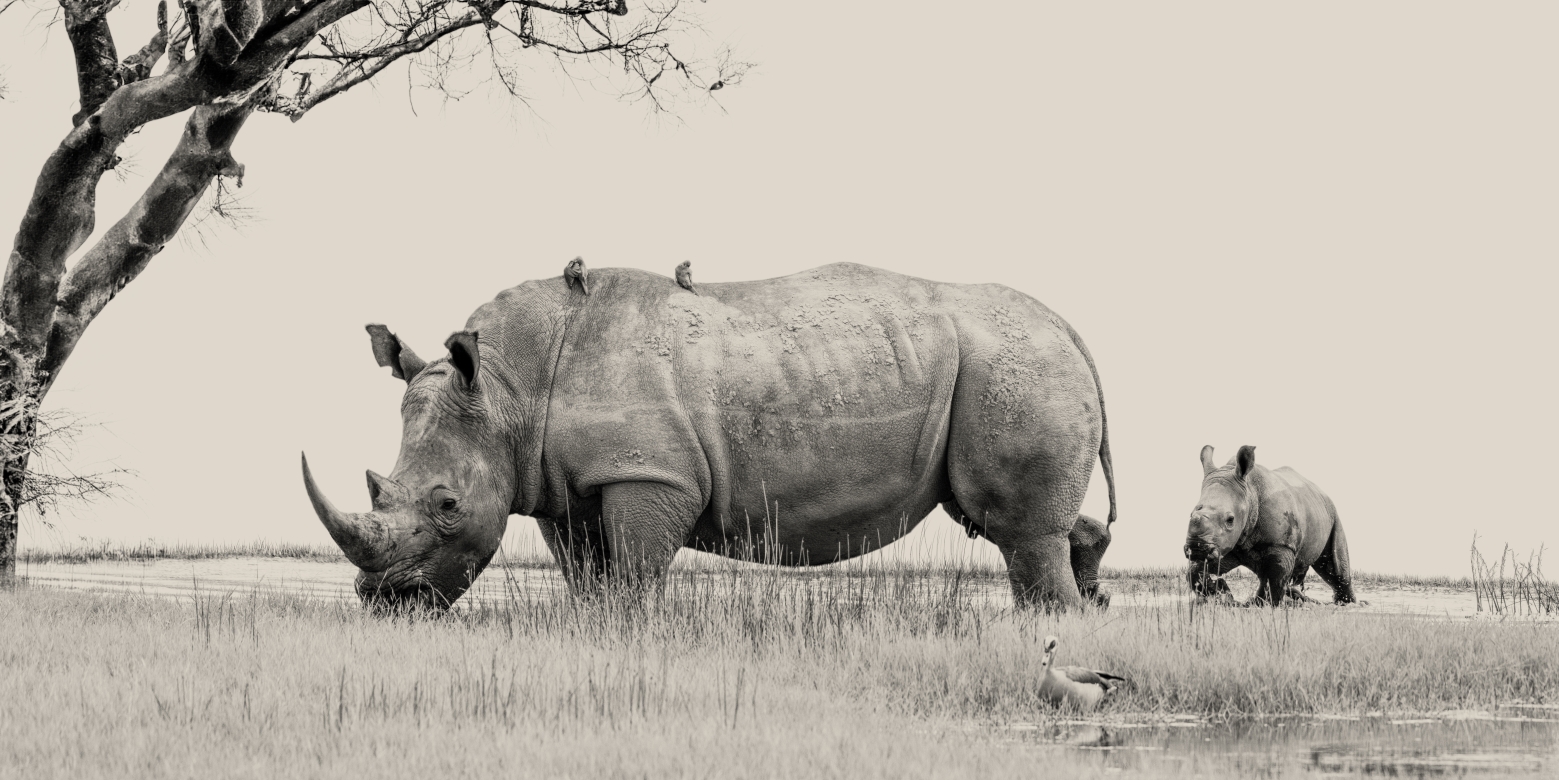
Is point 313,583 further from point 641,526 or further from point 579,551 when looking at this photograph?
point 641,526

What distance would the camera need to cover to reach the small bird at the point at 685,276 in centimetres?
934

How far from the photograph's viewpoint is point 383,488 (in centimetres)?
841

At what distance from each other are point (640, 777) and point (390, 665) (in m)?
2.08

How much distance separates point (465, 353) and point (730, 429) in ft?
4.86

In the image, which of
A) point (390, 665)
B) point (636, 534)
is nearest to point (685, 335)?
point (636, 534)

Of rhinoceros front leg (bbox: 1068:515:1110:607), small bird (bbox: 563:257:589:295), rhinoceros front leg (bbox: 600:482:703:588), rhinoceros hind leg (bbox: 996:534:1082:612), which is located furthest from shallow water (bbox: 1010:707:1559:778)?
small bird (bbox: 563:257:589:295)

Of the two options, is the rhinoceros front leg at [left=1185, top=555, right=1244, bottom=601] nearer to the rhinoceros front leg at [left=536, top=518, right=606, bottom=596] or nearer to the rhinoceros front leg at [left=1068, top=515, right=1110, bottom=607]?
the rhinoceros front leg at [left=1068, top=515, right=1110, bottom=607]

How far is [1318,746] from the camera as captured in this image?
245 inches

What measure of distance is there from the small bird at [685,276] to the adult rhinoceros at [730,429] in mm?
122

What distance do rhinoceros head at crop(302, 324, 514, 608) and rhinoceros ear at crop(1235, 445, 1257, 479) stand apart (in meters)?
6.36

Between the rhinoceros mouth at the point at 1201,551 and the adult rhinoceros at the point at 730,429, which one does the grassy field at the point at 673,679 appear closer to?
the adult rhinoceros at the point at 730,429

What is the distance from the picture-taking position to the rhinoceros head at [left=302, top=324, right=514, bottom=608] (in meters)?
8.45

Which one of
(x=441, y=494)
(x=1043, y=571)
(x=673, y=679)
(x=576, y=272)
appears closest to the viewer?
(x=673, y=679)

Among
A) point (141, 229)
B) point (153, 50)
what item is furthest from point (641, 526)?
point (153, 50)
